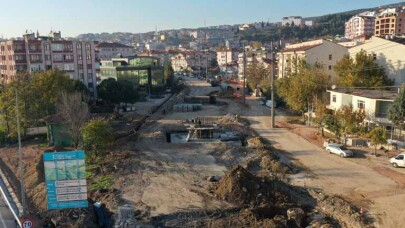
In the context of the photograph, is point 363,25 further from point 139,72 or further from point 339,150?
point 339,150

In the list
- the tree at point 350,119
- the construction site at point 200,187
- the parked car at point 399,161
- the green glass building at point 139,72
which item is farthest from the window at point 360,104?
the green glass building at point 139,72

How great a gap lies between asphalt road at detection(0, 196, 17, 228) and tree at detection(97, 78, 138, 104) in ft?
121

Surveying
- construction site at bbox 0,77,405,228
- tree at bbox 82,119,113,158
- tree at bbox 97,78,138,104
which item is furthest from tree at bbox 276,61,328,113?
tree at bbox 97,78,138,104

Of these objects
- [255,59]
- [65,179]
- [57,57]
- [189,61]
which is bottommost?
[65,179]

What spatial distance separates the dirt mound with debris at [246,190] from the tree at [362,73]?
1170 inches

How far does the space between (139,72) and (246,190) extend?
6161cm

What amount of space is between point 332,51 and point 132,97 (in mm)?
32626

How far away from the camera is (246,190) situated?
22.9m

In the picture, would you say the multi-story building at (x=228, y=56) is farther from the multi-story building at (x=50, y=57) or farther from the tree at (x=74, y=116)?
the tree at (x=74, y=116)

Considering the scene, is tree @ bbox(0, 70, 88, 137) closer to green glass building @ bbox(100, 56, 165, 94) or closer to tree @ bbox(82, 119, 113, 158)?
tree @ bbox(82, 119, 113, 158)

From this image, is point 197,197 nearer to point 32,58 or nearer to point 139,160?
point 139,160

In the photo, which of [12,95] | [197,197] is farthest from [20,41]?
[197,197]

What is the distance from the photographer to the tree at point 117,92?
60.9 metres

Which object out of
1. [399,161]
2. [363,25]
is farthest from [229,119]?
[363,25]
